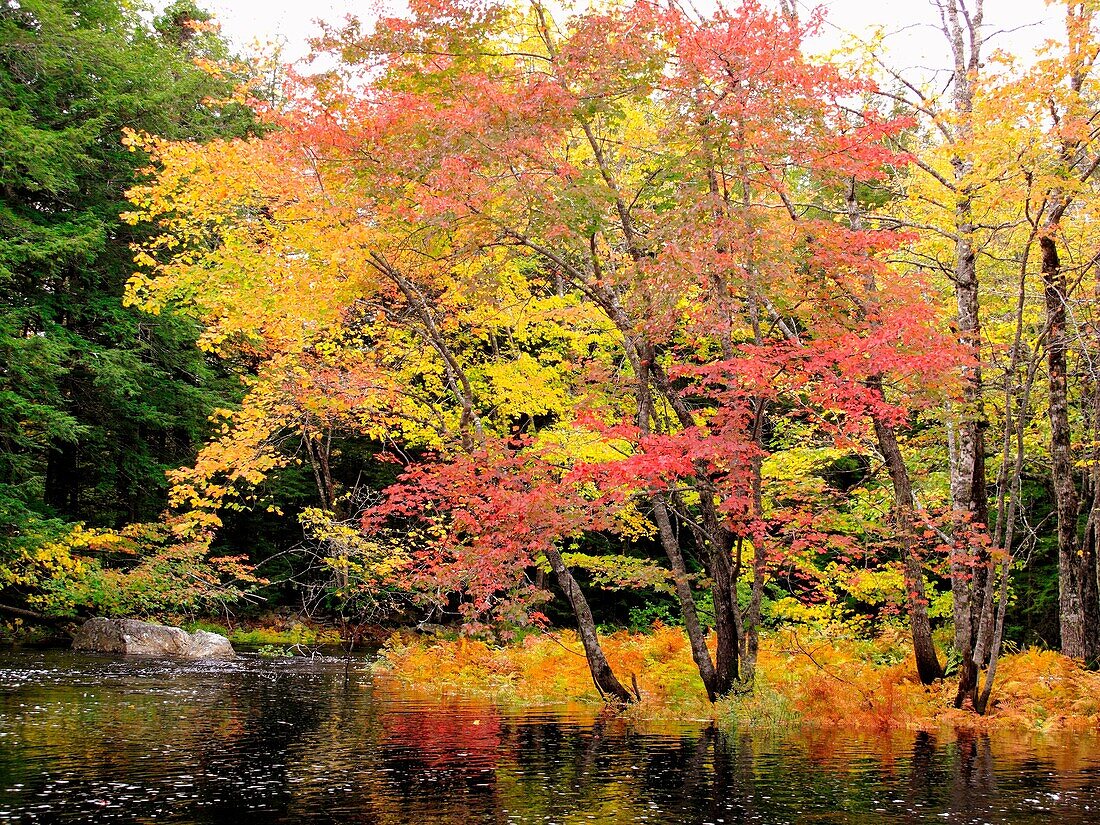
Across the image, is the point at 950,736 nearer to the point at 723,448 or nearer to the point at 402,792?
the point at 723,448

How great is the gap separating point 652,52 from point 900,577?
994 centimetres

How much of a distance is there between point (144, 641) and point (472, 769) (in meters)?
16.4

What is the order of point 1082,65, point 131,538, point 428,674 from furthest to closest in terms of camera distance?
1. point 131,538
2. point 428,674
3. point 1082,65

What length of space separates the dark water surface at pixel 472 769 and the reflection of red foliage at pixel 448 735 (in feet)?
0.15

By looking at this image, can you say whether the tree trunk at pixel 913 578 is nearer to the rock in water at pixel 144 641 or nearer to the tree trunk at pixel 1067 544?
the tree trunk at pixel 1067 544

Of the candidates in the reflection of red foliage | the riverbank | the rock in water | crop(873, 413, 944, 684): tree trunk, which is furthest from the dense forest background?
the reflection of red foliage

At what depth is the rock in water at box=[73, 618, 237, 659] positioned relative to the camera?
22.4 metres

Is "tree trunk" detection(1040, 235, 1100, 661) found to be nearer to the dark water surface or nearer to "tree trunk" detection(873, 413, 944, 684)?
"tree trunk" detection(873, 413, 944, 684)

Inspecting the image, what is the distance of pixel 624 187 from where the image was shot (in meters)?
14.9

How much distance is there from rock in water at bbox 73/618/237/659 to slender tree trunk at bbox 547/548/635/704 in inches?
457

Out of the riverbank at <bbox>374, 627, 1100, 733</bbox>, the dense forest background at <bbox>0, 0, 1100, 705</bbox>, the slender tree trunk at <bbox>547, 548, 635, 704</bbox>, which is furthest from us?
the slender tree trunk at <bbox>547, 548, 635, 704</bbox>

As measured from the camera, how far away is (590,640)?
45.5 ft

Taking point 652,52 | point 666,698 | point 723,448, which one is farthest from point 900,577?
point 652,52

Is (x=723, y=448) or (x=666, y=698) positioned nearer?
(x=723, y=448)
